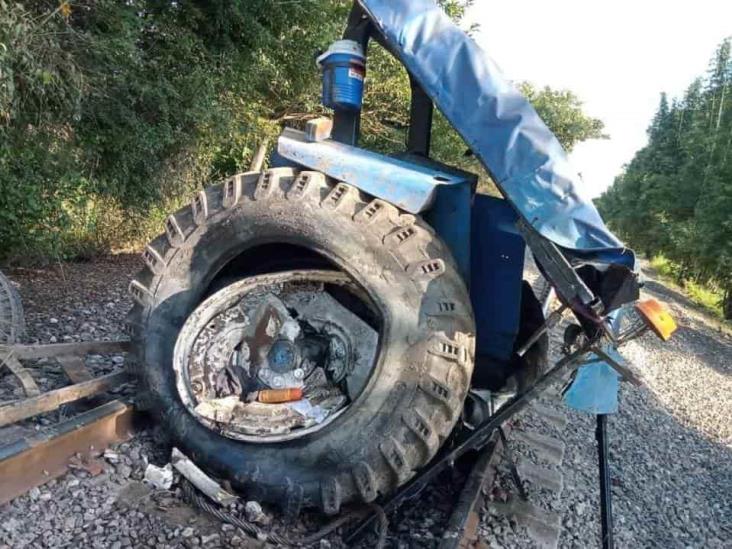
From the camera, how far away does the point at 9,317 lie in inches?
134

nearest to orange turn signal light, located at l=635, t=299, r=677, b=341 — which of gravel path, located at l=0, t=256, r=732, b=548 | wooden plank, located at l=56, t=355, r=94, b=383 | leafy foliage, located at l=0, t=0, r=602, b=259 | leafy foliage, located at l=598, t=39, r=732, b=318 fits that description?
gravel path, located at l=0, t=256, r=732, b=548

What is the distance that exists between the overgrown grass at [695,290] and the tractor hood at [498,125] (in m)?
21.6

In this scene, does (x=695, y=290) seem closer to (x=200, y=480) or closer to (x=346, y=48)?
(x=346, y=48)

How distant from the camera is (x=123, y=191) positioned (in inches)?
280

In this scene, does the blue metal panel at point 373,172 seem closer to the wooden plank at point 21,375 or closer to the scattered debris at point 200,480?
the scattered debris at point 200,480

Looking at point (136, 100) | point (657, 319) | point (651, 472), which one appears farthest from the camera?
point (136, 100)

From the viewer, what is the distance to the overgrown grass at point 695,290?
22513 millimetres

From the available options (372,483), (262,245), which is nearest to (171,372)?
(262,245)

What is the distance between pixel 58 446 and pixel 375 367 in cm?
131

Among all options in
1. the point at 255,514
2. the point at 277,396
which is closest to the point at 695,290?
the point at 277,396

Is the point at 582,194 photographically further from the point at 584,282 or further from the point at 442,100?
the point at 442,100

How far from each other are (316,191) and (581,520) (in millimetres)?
2562

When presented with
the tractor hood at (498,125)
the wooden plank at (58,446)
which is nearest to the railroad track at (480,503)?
the wooden plank at (58,446)

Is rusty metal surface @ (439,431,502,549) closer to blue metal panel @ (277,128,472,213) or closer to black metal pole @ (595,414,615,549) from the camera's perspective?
black metal pole @ (595,414,615,549)
